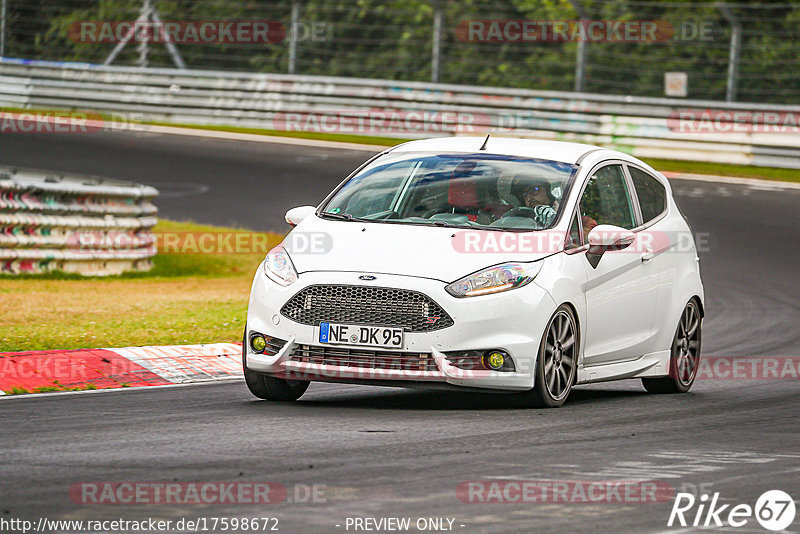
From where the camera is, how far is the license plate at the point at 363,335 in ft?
29.2

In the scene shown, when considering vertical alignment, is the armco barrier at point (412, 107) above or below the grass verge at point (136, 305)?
above

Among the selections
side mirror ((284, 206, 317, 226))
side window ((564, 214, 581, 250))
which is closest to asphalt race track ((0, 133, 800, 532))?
side window ((564, 214, 581, 250))

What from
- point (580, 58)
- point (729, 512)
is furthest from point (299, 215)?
point (580, 58)

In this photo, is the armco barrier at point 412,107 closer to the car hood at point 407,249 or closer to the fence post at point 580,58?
the fence post at point 580,58

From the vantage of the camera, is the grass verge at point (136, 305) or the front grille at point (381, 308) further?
the grass verge at point (136, 305)

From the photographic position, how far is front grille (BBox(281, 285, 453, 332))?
8898 mm

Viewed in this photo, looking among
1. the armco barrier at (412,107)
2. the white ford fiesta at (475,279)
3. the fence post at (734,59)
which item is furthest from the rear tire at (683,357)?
the fence post at (734,59)

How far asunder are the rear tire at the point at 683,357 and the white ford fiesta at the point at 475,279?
1.6 inches

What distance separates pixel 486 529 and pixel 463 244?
11.6ft

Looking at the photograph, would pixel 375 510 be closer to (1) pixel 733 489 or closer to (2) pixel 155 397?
(1) pixel 733 489

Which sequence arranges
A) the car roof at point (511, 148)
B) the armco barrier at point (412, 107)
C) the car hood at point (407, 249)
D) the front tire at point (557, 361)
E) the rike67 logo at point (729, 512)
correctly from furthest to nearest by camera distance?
the armco barrier at point (412, 107) → the car roof at point (511, 148) → the front tire at point (557, 361) → the car hood at point (407, 249) → the rike67 logo at point (729, 512)

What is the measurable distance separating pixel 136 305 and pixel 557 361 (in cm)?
626

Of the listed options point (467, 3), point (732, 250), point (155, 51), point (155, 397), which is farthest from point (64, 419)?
point (467, 3)

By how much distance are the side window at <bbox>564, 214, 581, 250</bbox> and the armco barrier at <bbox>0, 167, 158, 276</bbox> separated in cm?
842
